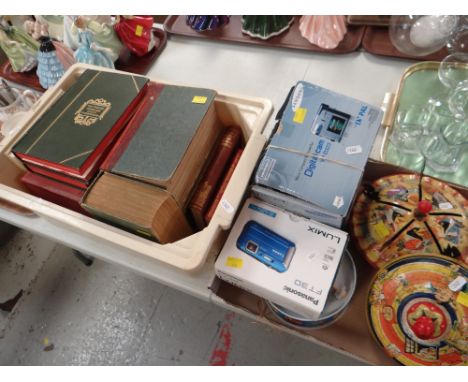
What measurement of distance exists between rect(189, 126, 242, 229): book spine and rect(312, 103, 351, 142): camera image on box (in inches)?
7.4

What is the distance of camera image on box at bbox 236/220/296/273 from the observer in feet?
1.85

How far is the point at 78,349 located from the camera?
121 centimetres

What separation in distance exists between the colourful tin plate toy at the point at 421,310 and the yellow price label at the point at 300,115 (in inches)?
12.3

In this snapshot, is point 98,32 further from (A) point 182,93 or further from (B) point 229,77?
Answer: (A) point 182,93

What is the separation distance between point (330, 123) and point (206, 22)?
809mm

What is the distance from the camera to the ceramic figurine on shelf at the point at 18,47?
1.06 meters

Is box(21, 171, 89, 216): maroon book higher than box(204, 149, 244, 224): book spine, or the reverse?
box(204, 149, 244, 224): book spine

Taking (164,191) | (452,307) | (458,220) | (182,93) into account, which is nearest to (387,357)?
(452,307)

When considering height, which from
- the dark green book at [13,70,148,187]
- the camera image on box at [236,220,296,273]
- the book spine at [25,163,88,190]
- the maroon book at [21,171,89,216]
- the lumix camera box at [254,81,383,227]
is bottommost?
the maroon book at [21,171,89,216]

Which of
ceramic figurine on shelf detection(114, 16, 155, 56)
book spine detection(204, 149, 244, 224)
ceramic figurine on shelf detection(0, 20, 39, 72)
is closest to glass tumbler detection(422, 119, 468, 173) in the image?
book spine detection(204, 149, 244, 224)

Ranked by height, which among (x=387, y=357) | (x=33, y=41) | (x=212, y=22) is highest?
(x=212, y=22)

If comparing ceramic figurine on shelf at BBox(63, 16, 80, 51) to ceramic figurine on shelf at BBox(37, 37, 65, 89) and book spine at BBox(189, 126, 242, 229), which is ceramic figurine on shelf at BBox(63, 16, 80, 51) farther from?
book spine at BBox(189, 126, 242, 229)

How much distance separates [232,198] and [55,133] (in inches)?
15.5

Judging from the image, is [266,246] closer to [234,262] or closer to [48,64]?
[234,262]
